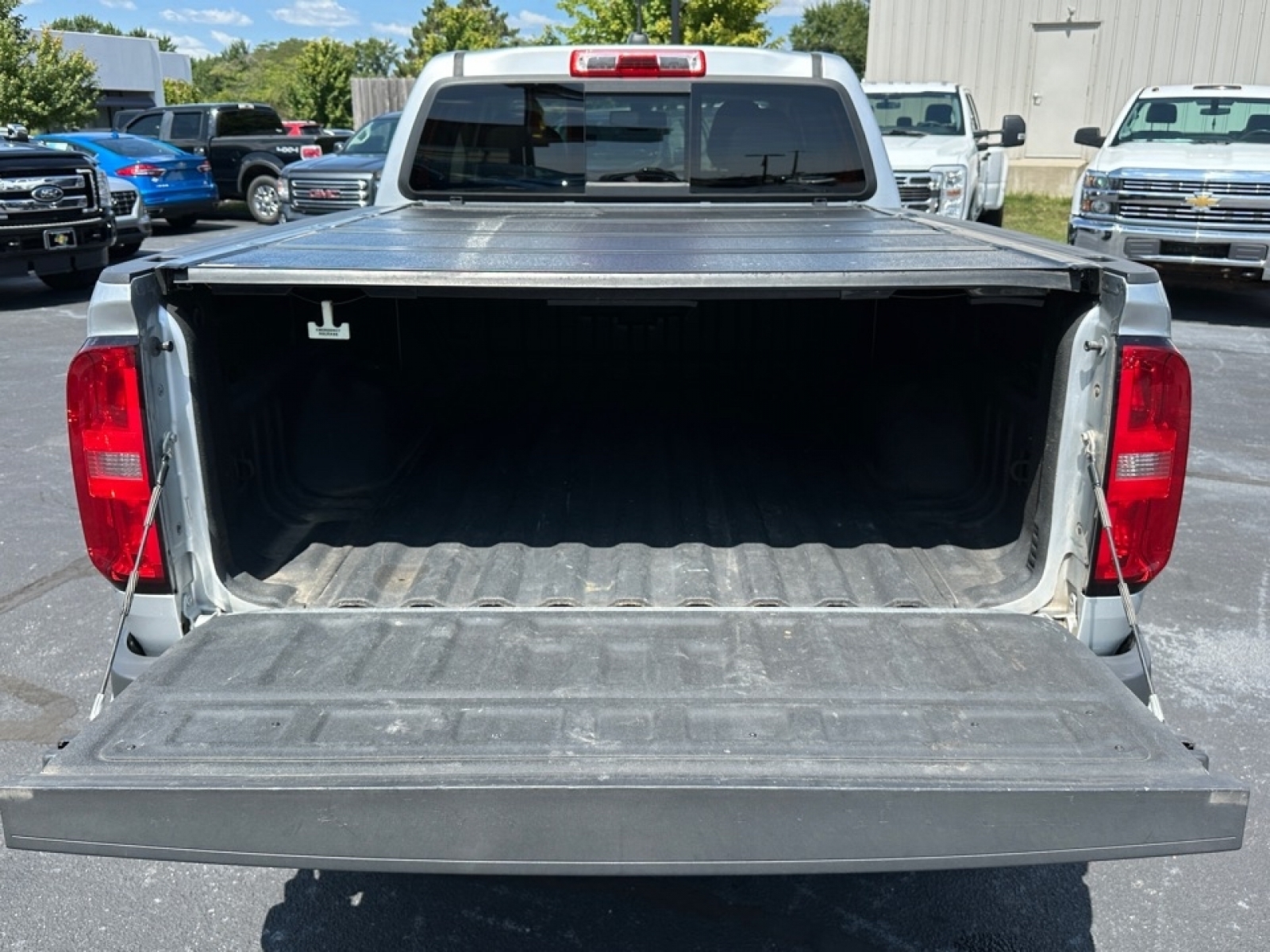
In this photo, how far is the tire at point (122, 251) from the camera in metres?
14.1

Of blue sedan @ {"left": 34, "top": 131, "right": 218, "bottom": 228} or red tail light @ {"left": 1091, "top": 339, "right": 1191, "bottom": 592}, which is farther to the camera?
blue sedan @ {"left": 34, "top": 131, "right": 218, "bottom": 228}

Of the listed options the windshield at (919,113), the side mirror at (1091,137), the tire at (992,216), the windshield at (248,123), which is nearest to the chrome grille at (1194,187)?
the side mirror at (1091,137)

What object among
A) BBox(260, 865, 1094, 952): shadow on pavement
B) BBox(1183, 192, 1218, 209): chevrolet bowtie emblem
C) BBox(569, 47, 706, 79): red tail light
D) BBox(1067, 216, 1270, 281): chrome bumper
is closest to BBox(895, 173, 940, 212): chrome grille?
BBox(1067, 216, 1270, 281): chrome bumper

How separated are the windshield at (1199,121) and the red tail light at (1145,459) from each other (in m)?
10.8

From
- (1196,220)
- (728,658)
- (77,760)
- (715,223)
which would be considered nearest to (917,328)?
(715,223)

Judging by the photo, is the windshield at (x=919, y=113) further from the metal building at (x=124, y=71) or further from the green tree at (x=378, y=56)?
the green tree at (x=378, y=56)

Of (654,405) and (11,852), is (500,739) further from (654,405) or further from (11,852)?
→ (654,405)

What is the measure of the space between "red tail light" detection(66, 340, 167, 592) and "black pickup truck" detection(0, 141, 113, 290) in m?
10.2

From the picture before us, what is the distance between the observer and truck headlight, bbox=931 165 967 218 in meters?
12.4

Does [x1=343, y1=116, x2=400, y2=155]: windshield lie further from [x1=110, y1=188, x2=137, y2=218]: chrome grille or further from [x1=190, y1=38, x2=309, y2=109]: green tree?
[x1=190, y1=38, x2=309, y2=109]: green tree

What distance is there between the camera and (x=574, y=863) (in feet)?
6.37

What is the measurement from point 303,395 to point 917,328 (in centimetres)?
215

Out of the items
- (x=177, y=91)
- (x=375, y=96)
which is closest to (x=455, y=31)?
(x=177, y=91)

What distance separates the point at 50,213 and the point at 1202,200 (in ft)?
36.9
